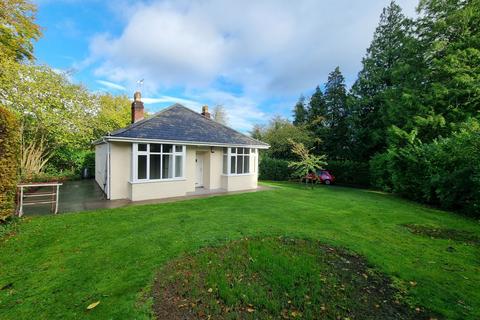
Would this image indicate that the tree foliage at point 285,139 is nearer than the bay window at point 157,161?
No

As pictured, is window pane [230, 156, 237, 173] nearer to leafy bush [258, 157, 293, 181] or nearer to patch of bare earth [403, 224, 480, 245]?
patch of bare earth [403, 224, 480, 245]

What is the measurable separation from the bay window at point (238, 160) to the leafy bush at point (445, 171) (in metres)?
A: 8.57

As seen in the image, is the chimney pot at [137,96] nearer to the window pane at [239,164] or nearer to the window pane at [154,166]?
the window pane at [154,166]

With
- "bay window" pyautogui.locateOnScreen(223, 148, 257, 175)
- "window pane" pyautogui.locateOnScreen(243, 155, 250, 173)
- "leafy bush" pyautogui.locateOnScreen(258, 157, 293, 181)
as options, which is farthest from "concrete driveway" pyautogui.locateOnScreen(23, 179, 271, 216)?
"leafy bush" pyautogui.locateOnScreen(258, 157, 293, 181)

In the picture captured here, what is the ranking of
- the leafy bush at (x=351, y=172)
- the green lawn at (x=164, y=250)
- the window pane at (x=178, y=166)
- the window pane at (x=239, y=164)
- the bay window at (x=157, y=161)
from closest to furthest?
the green lawn at (x=164, y=250)
the bay window at (x=157, y=161)
the window pane at (x=178, y=166)
the window pane at (x=239, y=164)
the leafy bush at (x=351, y=172)

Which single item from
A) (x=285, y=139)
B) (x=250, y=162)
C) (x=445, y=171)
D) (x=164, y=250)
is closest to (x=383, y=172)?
(x=445, y=171)

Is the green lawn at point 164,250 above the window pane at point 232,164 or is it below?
below

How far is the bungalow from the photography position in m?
10.0

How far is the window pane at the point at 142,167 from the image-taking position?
998cm

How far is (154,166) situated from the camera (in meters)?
10.5

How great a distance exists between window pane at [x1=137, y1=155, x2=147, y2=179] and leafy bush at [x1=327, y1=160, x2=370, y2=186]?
1883 centimetres

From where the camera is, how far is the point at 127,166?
10.4m

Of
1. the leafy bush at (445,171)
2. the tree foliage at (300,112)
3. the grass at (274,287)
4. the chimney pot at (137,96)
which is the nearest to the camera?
the grass at (274,287)

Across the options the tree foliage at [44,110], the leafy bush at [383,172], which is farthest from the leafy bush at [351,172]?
the tree foliage at [44,110]
